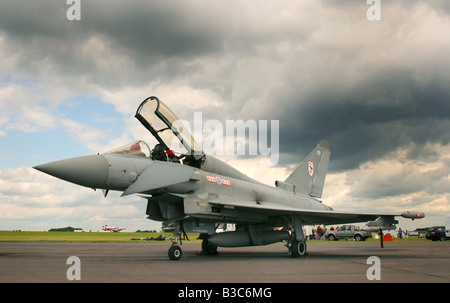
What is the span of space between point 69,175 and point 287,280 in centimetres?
590

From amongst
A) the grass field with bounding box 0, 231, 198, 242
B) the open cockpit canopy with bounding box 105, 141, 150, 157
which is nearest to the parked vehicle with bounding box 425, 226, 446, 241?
the grass field with bounding box 0, 231, 198, 242

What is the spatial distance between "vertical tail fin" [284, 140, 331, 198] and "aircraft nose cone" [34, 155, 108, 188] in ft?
32.2

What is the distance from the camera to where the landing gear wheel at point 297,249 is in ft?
42.5

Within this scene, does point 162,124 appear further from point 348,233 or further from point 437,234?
point 437,234

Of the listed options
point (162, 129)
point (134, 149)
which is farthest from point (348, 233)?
point (134, 149)

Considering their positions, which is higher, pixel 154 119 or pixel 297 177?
pixel 154 119

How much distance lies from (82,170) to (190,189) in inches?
132

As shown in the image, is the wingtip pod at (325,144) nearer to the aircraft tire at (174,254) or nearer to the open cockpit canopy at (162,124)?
the open cockpit canopy at (162,124)

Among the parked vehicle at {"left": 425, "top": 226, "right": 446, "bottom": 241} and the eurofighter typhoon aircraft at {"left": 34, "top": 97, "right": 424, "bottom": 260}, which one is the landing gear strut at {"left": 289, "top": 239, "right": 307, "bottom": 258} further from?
the parked vehicle at {"left": 425, "top": 226, "right": 446, "bottom": 241}

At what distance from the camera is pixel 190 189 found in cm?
1170

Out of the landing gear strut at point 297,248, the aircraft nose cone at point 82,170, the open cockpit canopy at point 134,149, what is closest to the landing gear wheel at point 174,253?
the aircraft nose cone at point 82,170
